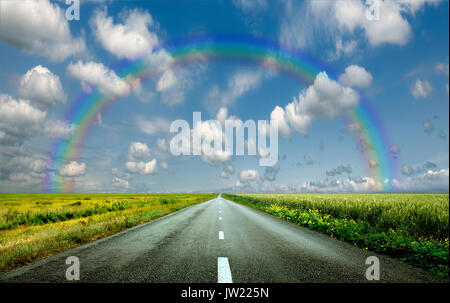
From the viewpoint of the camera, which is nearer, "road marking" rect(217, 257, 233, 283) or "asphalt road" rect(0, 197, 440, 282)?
"road marking" rect(217, 257, 233, 283)

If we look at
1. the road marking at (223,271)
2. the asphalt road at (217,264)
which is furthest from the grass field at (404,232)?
the road marking at (223,271)

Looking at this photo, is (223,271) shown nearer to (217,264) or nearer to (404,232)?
(217,264)

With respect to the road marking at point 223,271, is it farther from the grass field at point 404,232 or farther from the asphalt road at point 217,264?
the grass field at point 404,232

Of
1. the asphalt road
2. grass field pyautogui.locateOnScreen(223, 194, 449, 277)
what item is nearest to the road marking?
the asphalt road

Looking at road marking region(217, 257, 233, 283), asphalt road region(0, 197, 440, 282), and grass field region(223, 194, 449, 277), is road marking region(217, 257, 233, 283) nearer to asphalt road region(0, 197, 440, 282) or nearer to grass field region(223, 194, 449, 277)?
asphalt road region(0, 197, 440, 282)

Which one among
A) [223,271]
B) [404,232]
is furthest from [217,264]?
[404,232]

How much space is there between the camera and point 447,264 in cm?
565

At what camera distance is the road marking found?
14.7ft

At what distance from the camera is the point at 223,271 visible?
5.00 meters

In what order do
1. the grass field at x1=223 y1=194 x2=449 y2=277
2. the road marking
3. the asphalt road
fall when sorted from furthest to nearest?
the grass field at x1=223 y1=194 x2=449 y2=277
the asphalt road
the road marking

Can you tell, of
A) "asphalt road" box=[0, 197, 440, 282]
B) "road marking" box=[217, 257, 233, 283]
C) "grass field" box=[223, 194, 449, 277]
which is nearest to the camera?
"road marking" box=[217, 257, 233, 283]
